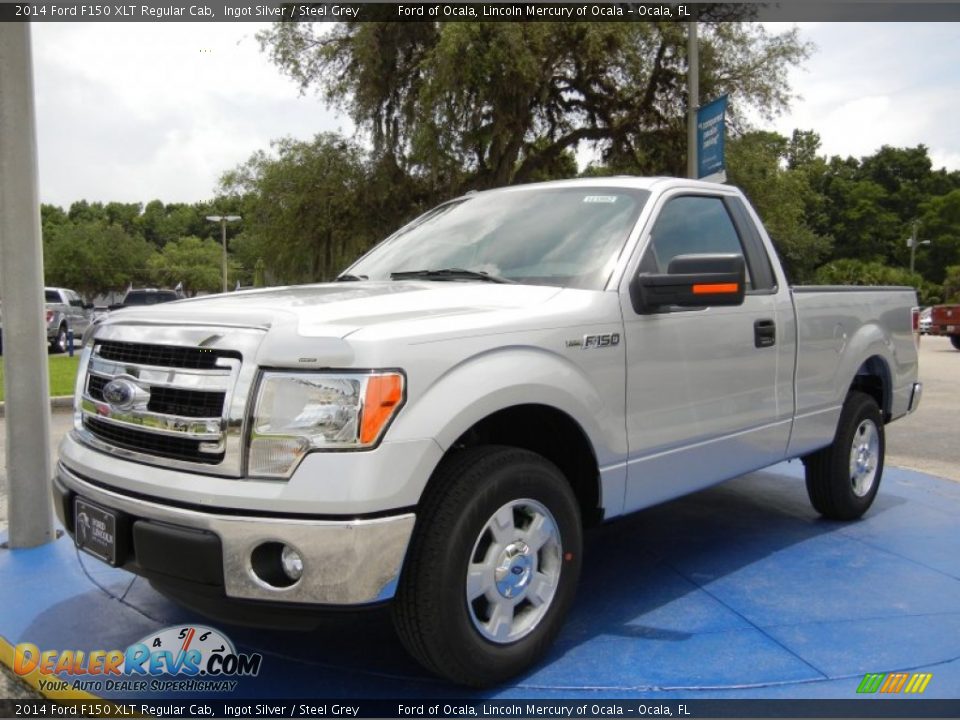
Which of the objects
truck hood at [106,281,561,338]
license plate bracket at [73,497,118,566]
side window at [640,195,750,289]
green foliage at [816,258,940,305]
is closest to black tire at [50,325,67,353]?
truck hood at [106,281,561,338]

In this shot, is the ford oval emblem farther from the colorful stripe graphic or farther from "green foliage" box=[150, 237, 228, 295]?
"green foliage" box=[150, 237, 228, 295]

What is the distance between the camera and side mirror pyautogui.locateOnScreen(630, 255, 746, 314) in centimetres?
324

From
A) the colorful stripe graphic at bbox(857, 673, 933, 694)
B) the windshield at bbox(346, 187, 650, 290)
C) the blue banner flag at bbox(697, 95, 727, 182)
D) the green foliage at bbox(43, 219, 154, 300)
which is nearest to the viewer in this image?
the colorful stripe graphic at bbox(857, 673, 933, 694)

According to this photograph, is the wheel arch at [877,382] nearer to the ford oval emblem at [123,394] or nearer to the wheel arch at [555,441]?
the wheel arch at [555,441]

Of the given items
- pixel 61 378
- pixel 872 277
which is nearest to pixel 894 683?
pixel 61 378

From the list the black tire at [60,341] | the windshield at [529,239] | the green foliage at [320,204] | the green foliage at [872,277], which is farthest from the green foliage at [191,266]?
the windshield at [529,239]

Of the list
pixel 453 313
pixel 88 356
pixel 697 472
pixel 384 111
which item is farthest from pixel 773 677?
pixel 384 111

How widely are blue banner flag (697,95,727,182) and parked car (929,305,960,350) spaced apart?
1359 cm

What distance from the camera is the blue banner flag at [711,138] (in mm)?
10773

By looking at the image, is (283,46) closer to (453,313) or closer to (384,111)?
(384,111)

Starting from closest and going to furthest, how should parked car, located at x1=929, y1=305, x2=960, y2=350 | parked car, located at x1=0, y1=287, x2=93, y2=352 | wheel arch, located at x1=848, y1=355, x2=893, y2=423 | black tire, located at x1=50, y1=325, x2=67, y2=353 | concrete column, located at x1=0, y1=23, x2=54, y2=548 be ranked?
concrete column, located at x1=0, y1=23, x2=54, y2=548 < wheel arch, located at x1=848, y1=355, x2=893, y2=423 < parked car, located at x1=929, y1=305, x2=960, y2=350 < parked car, located at x1=0, y1=287, x2=93, y2=352 < black tire, located at x1=50, y1=325, x2=67, y2=353

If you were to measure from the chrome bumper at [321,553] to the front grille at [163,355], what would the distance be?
1.62 feet

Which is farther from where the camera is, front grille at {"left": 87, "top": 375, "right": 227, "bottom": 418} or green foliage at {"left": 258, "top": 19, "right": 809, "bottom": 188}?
green foliage at {"left": 258, "top": 19, "right": 809, "bottom": 188}

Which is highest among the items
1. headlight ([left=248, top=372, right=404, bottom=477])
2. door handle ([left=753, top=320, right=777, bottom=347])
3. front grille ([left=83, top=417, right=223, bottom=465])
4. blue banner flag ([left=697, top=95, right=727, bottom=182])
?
blue banner flag ([left=697, top=95, right=727, bottom=182])
